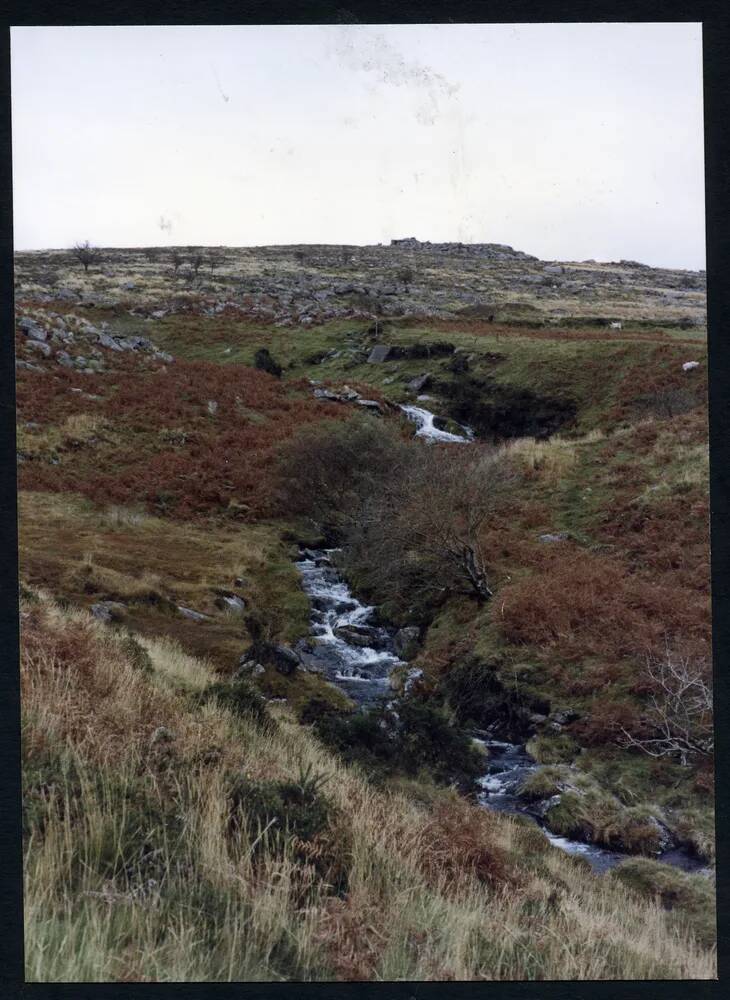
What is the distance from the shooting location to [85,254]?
59406mm

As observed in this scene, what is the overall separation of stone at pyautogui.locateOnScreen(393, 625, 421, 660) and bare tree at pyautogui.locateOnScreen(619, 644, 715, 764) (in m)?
4.43

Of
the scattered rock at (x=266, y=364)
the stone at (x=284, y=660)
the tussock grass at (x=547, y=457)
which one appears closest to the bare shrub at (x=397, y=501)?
the tussock grass at (x=547, y=457)

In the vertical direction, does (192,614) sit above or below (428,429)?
below

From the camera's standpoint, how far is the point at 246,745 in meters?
6.85

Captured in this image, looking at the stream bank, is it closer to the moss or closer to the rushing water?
the rushing water

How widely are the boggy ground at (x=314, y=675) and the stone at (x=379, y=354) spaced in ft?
1.79

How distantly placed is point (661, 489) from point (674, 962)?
13609 mm

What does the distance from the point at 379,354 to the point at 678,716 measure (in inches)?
1021

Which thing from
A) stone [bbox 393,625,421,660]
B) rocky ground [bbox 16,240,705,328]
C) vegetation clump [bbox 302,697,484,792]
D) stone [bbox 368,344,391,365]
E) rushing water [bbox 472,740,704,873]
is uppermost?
rocky ground [bbox 16,240,705,328]

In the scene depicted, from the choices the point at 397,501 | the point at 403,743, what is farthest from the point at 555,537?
the point at 403,743

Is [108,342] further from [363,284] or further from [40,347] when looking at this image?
[363,284]

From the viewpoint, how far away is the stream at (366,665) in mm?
8156

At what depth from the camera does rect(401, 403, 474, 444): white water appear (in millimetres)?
25219

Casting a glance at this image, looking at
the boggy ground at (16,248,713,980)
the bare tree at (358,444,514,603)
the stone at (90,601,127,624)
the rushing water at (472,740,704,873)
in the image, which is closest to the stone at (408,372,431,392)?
the boggy ground at (16,248,713,980)
